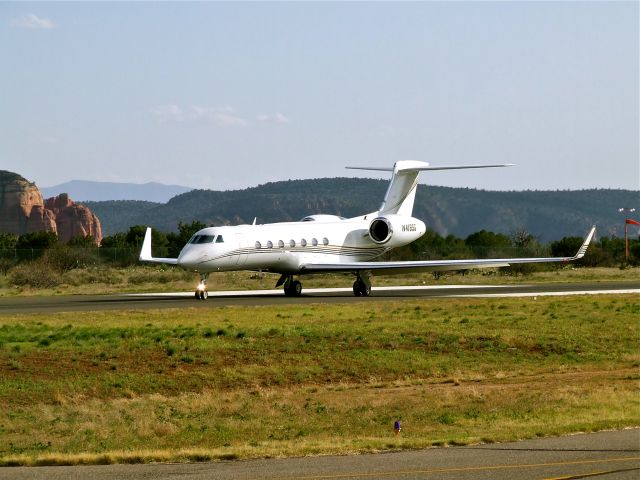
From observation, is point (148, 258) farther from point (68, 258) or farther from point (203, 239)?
point (68, 258)

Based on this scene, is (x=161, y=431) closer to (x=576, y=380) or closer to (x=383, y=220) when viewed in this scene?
(x=576, y=380)

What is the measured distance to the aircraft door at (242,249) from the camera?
4378 cm

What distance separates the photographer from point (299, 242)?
46.7 m

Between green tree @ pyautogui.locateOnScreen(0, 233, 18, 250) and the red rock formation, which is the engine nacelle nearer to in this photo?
green tree @ pyautogui.locateOnScreen(0, 233, 18, 250)

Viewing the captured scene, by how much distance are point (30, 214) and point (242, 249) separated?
131650 millimetres

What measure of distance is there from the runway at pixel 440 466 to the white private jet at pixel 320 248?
90.7ft

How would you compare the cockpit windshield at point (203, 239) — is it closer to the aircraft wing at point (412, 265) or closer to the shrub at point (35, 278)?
the aircraft wing at point (412, 265)

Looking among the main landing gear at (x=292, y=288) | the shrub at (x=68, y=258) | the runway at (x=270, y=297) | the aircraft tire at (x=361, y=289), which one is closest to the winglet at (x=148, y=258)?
the runway at (x=270, y=297)

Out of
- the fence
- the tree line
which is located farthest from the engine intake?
the fence

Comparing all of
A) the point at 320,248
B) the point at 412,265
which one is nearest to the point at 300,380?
the point at 412,265

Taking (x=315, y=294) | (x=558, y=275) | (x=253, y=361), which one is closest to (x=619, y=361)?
(x=253, y=361)

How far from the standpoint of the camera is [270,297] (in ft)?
152

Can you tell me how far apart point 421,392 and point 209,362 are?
590 centimetres

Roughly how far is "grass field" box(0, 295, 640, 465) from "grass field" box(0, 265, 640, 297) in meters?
17.8
